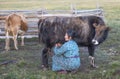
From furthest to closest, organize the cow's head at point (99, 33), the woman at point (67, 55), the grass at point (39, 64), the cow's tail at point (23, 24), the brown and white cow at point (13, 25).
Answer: the cow's tail at point (23, 24), the brown and white cow at point (13, 25), the cow's head at point (99, 33), the woman at point (67, 55), the grass at point (39, 64)

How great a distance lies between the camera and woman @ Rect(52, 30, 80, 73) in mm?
9805

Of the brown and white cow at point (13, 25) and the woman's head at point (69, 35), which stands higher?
the woman's head at point (69, 35)

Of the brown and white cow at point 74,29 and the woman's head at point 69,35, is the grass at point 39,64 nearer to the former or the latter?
the brown and white cow at point 74,29

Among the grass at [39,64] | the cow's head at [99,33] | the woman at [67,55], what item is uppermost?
the cow's head at [99,33]

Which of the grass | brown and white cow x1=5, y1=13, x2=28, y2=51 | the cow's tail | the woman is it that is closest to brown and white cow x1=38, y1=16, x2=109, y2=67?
the woman

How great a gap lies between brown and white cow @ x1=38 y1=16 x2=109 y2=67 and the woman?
0.36 m

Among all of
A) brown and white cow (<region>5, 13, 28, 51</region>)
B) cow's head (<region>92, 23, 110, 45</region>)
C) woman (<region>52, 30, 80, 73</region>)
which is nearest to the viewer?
woman (<region>52, 30, 80, 73</region>)

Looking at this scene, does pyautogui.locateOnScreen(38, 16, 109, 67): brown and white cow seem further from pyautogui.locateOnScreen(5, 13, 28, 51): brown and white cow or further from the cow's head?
pyautogui.locateOnScreen(5, 13, 28, 51): brown and white cow

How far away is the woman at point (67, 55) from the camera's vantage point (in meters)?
9.80

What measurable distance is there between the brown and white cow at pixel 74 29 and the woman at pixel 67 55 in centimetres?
36

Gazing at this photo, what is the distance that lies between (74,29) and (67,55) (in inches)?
32.9

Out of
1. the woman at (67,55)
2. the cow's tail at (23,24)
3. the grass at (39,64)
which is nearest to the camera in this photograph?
the grass at (39,64)

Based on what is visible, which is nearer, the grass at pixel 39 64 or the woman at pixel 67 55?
the grass at pixel 39 64

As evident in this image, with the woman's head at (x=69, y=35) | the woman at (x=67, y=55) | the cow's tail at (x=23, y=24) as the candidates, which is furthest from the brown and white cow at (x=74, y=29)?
the cow's tail at (x=23, y=24)
